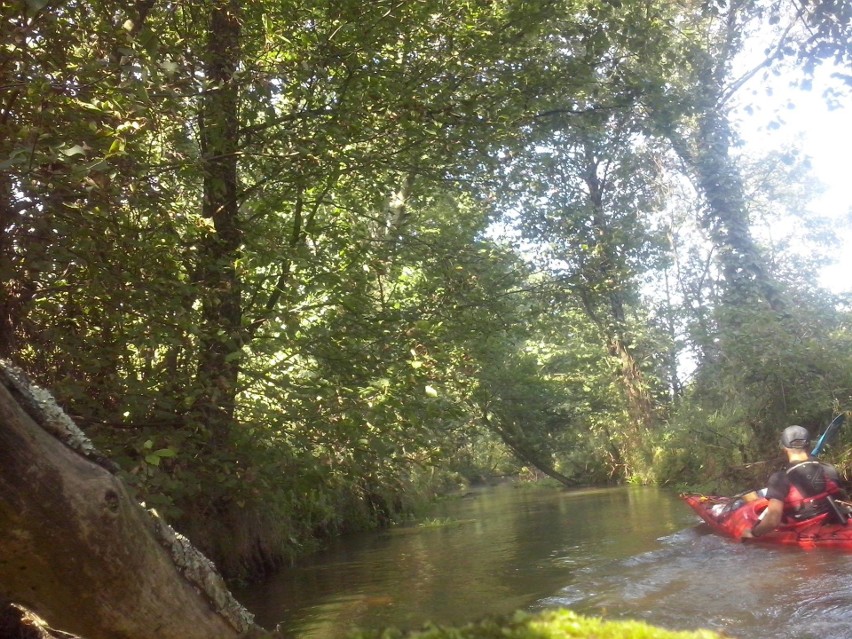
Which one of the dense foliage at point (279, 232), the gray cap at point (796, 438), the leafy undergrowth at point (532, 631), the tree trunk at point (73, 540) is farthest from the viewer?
the gray cap at point (796, 438)

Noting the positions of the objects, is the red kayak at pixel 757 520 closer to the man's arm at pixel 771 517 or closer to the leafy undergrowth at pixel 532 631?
the man's arm at pixel 771 517

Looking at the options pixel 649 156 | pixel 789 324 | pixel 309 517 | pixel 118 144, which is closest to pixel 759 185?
pixel 649 156

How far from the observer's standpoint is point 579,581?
26.6 feet

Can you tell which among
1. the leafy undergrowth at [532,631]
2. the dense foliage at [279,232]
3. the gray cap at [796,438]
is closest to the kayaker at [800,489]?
the gray cap at [796,438]

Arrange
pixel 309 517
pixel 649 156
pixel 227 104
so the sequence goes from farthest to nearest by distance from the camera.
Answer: pixel 649 156 < pixel 309 517 < pixel 227 104

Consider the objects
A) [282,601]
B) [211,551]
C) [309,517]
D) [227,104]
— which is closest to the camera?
[227,104]

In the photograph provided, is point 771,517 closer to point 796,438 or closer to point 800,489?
point 800,489

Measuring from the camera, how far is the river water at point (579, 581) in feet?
20.6

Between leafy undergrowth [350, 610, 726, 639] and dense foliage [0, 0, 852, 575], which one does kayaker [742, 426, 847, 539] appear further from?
leafy undergrowth [350, 610, 726, 639]

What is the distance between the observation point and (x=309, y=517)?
12.8 meters

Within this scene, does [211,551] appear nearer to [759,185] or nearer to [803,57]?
[803,57]

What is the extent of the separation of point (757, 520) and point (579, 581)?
2.95 meters

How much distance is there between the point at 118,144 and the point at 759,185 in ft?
135

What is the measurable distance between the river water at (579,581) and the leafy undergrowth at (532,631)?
71.8 inches
